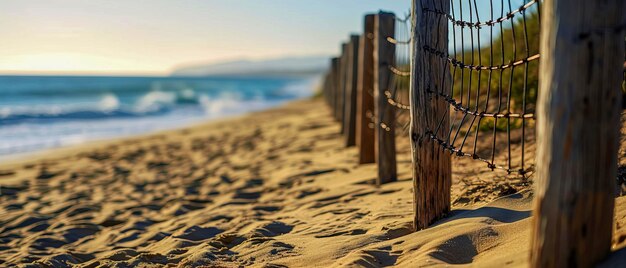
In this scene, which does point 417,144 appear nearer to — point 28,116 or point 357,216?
point 357,216

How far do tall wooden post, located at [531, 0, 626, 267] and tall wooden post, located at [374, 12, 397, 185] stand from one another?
127 inches

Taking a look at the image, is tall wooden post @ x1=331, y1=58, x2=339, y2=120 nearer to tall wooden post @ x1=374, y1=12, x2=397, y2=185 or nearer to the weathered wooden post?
the weathered wooden post

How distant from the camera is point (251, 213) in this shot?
5098 mm

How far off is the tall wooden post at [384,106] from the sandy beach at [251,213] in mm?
209

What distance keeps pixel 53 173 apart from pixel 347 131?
3649 mm

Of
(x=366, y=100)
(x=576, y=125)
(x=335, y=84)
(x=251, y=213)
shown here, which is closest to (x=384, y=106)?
(x=366, y=100)

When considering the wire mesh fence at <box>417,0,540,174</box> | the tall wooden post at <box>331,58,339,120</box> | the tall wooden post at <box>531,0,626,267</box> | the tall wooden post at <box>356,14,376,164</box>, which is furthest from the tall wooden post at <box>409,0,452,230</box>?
the tall wooden post at <box>331,58,339,120</box>

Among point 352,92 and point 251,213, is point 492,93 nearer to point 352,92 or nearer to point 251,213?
point 352,92

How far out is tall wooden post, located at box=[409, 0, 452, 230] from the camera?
3.47m

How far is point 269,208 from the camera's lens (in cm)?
532

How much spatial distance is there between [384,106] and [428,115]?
6.93ft

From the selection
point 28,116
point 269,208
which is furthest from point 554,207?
point 28,116

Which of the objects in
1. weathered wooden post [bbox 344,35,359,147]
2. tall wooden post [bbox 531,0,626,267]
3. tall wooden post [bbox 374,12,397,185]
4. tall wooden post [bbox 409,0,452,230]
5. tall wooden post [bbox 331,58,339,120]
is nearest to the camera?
tall wooden post [bbox 531,0,626,267]

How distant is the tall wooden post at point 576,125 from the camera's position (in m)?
2.03
